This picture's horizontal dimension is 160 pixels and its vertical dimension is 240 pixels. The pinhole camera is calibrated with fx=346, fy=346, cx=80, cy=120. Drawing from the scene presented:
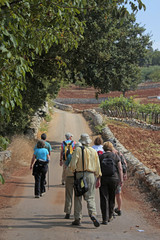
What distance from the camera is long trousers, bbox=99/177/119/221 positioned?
293 inches

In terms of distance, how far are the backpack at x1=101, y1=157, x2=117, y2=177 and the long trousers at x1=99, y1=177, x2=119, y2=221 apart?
0.37 ft

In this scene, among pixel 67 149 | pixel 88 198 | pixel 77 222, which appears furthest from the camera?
pixel 67 149

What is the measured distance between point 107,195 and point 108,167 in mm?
621

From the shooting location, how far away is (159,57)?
13425 centimetres

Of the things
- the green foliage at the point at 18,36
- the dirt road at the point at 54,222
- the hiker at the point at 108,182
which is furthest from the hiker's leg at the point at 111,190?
the green foliage at the point at 18,36

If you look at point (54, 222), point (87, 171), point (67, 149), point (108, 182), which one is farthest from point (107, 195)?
point (67, 149)

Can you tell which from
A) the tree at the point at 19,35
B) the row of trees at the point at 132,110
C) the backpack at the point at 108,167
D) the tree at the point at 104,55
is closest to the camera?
the tree at the point at 19,35

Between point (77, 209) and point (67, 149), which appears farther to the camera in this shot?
point (67, 149)

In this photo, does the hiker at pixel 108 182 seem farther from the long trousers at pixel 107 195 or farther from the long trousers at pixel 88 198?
the long trousers at pixel 88 198

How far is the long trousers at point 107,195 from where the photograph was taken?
745 centimetres

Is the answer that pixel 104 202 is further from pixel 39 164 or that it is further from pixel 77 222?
pixel 39 164

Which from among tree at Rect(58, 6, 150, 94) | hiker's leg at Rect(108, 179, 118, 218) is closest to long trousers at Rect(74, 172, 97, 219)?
hiker's leg at Rect(108, 179, 118, 218)

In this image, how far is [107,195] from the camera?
7590mm

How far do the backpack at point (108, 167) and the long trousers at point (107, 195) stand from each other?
0.37ft
